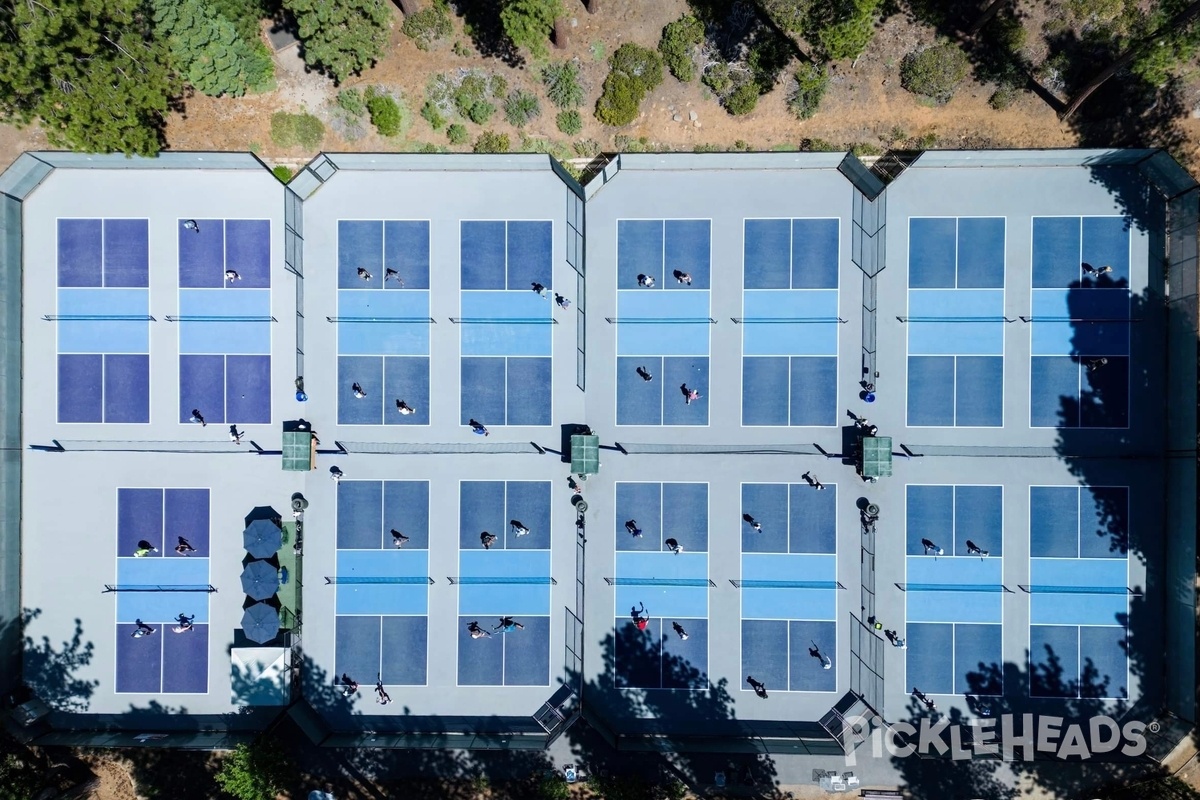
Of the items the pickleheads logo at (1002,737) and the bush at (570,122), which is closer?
the pickleheads logo at (1002,737)

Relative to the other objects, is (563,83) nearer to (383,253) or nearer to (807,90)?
(807,90)

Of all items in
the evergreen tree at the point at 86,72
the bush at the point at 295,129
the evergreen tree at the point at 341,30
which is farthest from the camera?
the bush at the point at 295,129

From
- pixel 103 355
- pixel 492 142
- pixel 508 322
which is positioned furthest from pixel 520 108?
pixel 103 355

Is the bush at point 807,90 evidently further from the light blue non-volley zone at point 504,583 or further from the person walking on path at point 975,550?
the light blue non-volley zone at point 504,583

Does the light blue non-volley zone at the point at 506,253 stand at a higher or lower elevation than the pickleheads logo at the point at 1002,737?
higher

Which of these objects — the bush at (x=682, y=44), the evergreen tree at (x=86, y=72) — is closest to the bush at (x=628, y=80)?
the bush at (x=682, y=44)

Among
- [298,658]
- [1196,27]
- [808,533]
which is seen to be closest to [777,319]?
[808,533]

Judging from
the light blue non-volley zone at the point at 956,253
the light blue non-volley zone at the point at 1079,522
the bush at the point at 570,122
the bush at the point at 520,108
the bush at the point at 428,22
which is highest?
the bush at the point at 428,22

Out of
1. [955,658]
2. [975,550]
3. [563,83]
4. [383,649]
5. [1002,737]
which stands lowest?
[1002,737]
